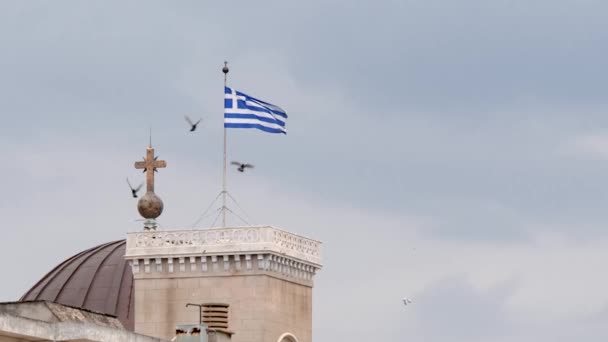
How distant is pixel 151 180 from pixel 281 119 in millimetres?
10876

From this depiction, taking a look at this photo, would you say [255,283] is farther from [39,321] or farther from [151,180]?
[39,321]

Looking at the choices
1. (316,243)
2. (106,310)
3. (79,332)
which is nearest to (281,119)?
(316,243)

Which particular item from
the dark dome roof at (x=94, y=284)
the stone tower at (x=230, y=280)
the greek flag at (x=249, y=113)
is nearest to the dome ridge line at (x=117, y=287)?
the dark dome roof at (x=94, y=284)

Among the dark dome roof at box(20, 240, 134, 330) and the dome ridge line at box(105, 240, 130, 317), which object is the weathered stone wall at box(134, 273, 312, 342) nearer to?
the dark dome roof at box(20, 240, 134, 330)

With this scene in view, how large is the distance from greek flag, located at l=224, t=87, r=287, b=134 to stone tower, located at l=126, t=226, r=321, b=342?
5285 mm

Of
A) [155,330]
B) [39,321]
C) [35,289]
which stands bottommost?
[39,321]

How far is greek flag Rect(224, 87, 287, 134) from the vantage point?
115 m

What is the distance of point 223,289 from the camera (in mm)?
111750

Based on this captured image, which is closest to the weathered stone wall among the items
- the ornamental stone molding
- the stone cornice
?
the ornamental stone molding

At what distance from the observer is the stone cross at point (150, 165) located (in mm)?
123750

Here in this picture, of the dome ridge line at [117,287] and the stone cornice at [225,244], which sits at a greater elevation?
the dome ridge line at [117,287]

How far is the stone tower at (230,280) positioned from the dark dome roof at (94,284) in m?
11.0

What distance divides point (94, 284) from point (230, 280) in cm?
1801

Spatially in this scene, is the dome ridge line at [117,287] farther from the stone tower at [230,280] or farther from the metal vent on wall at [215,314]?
the metal vent on wall at [215,314]
